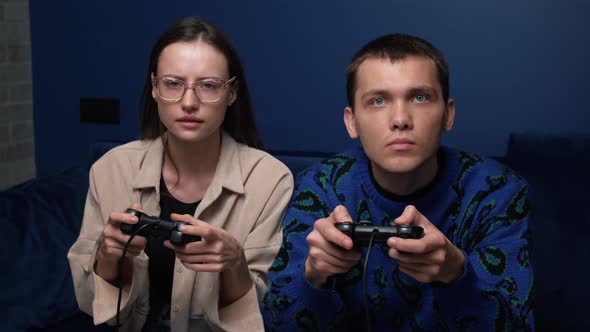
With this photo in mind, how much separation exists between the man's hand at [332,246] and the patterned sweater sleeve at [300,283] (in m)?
0.10

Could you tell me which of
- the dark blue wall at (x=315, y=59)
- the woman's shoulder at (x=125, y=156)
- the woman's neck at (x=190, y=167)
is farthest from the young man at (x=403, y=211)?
the dark blue wall at (x=315, y=59)

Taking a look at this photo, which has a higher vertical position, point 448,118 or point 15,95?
point 448,118

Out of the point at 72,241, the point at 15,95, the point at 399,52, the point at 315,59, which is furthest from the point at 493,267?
the point at 15,95

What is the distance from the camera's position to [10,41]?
9.37 ft

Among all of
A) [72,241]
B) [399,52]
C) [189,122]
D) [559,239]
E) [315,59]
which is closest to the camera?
[399,52]

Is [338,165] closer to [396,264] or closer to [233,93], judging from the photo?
[396,264]

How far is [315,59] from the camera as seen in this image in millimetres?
2564

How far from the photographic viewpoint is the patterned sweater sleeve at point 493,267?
1294 millimetres

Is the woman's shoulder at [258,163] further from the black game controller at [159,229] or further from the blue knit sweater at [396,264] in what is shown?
the black game controller at [159,229]

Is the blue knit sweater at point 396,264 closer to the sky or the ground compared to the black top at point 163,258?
closer to the sky

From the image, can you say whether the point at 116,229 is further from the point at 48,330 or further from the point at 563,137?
the point at 563,137

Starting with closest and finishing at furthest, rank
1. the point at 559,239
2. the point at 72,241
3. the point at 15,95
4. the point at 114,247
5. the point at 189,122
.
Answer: the point at 114,247, the point at 189,122, the point at 559,239, the point at 72,241, the point at 15,95

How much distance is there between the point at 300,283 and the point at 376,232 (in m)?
0.24

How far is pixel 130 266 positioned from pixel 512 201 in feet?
2.70
